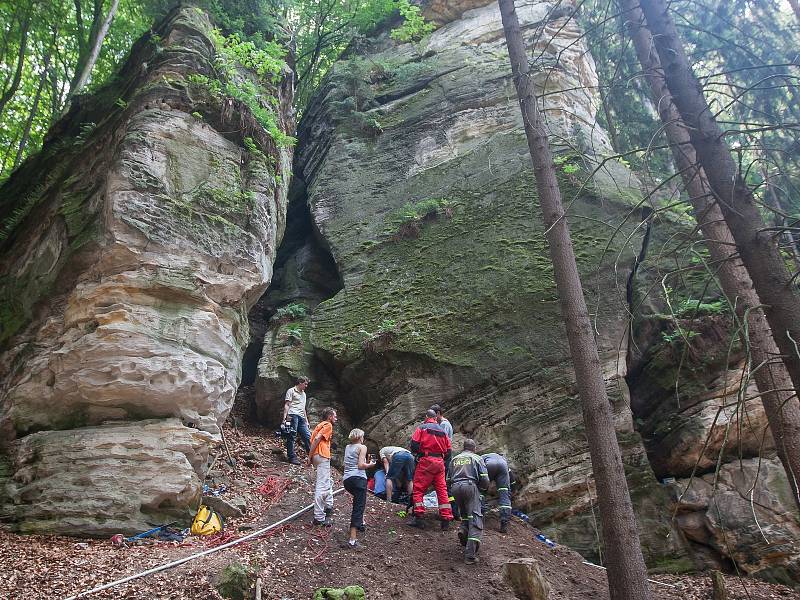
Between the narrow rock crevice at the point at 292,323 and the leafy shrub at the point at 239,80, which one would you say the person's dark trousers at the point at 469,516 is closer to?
the narrow rock crevice at the point at 292,323

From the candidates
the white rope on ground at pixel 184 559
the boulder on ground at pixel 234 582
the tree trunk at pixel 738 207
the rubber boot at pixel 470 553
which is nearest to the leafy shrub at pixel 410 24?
the tree trunk at pixel 738 207

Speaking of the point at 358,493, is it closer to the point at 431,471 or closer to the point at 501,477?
the point at 431,471

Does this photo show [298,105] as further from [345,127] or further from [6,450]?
[6,450]

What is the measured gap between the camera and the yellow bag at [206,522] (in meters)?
7.29

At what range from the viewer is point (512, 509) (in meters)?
9.04

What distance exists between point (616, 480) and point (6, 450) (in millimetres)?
8403

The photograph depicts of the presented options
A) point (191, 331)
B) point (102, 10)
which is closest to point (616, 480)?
point (191, 331)

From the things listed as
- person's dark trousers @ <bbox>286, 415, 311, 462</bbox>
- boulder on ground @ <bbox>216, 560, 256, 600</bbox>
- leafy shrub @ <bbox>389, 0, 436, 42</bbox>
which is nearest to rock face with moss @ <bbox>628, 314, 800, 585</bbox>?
boulder on ground @ <bbox>216, 560, 256, 600</bbox>

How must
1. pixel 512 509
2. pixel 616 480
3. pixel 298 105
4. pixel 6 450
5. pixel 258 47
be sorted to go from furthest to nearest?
pixel 298 105 < pixel 258 47 < pixel 512 509 < pixel 6 450 < pixel 616 480

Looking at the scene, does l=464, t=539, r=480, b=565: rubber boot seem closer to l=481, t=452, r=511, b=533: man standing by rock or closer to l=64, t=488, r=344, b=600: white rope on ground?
l=481, t=452, r=511, b=533: man standing by rock

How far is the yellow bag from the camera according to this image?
287 inches

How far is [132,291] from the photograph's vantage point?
8.43 metres

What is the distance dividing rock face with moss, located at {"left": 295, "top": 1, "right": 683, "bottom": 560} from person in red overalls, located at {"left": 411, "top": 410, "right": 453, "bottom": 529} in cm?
198

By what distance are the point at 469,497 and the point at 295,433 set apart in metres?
4.23
